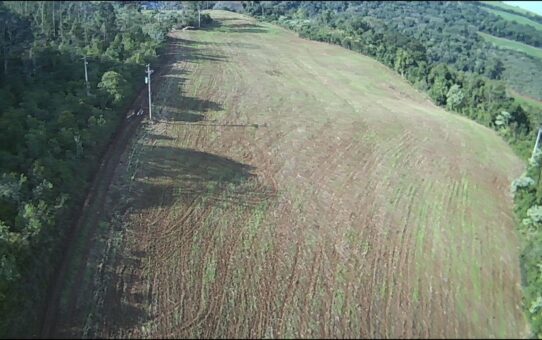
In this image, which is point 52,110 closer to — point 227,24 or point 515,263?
point 515,263

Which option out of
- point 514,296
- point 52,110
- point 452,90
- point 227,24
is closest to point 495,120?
point 452,90

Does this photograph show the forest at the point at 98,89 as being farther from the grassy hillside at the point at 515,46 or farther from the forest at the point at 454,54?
the grassy hillside at the point at 515,46

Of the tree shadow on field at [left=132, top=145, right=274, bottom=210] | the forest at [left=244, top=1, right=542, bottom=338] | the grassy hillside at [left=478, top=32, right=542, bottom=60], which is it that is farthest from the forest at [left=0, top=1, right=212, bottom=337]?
the grassy hillside at [left=478, top=32, right=542, bottom=60]

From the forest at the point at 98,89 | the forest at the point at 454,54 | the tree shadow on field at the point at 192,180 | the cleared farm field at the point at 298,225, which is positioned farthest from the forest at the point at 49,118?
the forest at the point at 454,54

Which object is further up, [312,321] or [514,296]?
[514,296]

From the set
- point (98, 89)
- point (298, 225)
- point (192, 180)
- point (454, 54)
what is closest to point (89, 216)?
point (192, 180)

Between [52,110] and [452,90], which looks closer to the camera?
[52,110]
